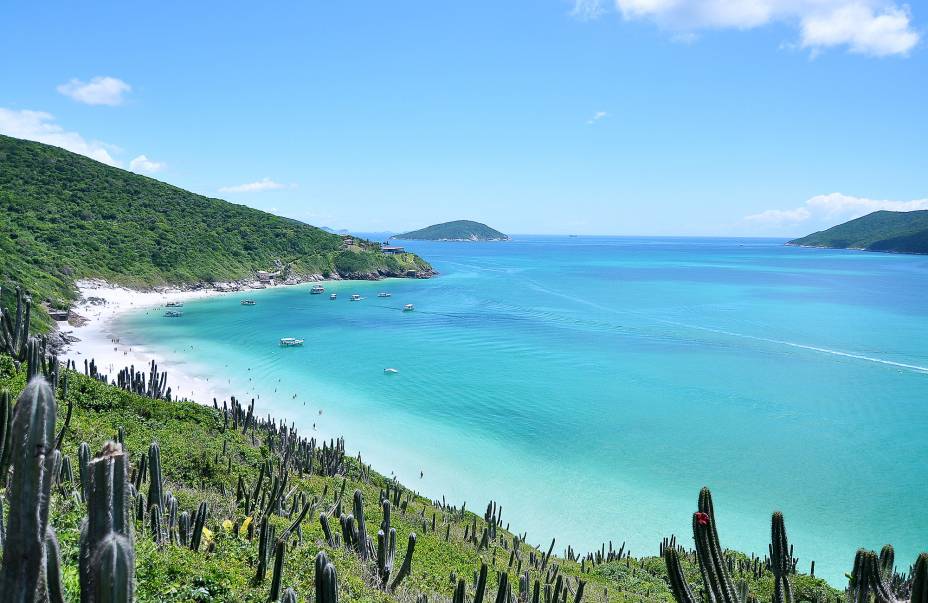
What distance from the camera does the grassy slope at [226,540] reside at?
7.63m

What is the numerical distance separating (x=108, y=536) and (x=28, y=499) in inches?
21.5

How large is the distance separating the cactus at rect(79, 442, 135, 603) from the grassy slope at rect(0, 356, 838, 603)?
3140 mm

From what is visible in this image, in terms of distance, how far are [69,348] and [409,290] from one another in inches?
2196

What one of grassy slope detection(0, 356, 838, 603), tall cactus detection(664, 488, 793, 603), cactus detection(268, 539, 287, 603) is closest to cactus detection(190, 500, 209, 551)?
grassy slope detection(0, 356, 838, 603)

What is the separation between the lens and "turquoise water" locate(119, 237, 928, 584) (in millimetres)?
23766

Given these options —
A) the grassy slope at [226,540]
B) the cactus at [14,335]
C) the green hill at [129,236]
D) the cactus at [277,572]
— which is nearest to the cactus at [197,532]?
the grassy slope at [226,540]

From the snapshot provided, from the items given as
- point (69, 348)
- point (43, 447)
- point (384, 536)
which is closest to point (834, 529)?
point (384, 536)

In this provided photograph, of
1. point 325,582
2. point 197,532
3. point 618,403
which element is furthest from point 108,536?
point 618,403

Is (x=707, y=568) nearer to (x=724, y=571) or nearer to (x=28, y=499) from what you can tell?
(x=724, y=571)

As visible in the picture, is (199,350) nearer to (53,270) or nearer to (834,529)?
(53,270)

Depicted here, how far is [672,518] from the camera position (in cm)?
2312

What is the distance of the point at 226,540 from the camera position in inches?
390

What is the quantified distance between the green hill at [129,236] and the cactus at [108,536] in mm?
47307

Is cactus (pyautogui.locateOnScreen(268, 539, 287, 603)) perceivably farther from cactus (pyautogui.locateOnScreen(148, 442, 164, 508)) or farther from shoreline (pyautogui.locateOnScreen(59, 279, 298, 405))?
shoreline (pyautogui.locateOnScreen(59, 279, 298, 405))
